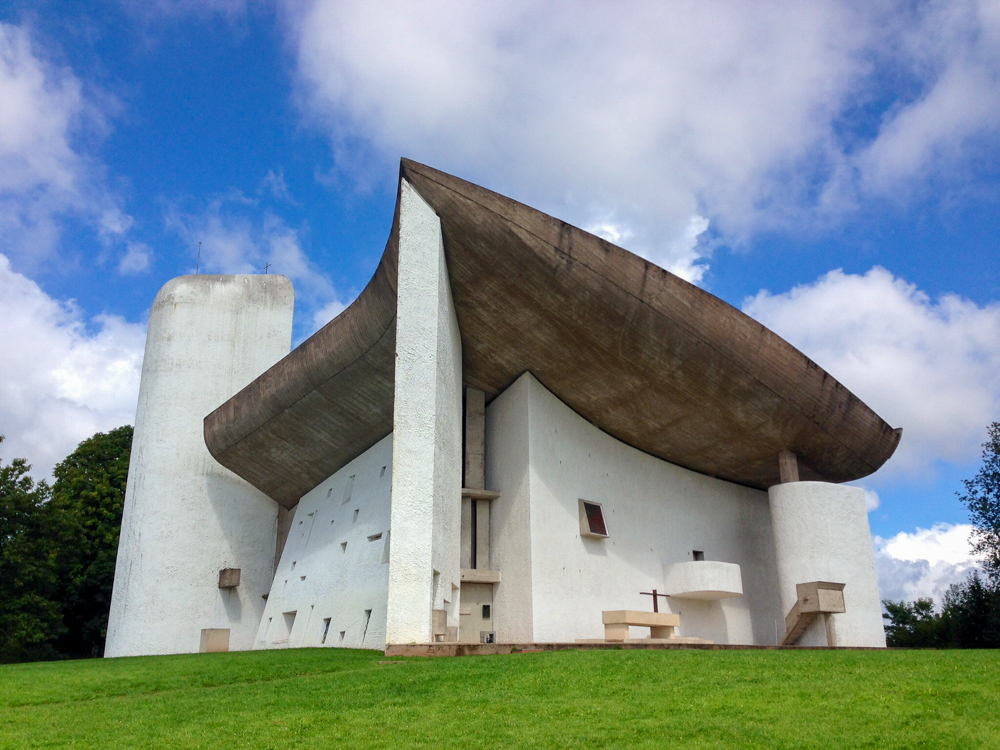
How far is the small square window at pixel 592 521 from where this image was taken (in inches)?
760

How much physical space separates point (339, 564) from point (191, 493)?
6.75m

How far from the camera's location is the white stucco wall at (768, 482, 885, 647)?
18.8 metres

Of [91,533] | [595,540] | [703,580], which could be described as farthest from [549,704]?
[91,533]

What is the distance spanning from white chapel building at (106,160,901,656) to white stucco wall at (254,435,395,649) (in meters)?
0.09

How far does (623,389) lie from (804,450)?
5037 millimetres

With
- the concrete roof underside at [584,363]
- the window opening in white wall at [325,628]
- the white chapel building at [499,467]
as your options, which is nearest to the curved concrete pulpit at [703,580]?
the white chapel building at [499,467]

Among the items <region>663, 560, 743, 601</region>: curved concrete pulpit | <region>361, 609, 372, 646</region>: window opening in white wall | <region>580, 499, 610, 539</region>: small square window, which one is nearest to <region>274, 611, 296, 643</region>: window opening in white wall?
<region>361, 609, 372, 646</region>: window opening in white wall

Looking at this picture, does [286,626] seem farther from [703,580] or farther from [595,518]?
[703,580]

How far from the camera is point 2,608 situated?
999 inches

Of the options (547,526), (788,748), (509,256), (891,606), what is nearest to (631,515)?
(547,526)

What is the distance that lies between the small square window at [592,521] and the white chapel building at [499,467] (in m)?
0.07

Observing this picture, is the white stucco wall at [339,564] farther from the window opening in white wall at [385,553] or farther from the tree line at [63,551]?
the tree line at [63,551]

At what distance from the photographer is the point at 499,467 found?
19.8 m

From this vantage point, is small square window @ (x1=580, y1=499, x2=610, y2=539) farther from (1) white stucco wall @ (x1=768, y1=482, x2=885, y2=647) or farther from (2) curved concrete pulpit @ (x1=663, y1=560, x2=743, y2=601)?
(1) white stucco wall @ (x1=768, y1=482, x2=885, y2=647)
